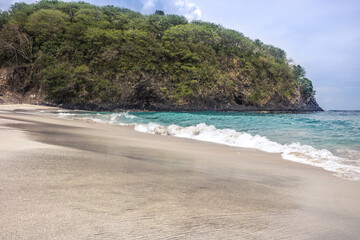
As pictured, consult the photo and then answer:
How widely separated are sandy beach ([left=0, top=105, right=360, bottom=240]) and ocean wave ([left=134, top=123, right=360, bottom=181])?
0.86m

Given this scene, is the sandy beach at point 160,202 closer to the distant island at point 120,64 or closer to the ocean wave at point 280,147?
the ocean wave at point 280,147

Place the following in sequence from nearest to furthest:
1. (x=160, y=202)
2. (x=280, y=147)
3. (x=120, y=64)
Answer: (x=160, y=202)
(x=280, y=147)
(x=120, y=64)

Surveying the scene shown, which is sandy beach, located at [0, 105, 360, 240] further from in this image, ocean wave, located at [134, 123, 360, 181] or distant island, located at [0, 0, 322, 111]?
distant island, located at [0, 0, 322, 111]

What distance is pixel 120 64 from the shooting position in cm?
3212

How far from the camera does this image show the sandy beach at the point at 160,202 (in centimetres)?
138

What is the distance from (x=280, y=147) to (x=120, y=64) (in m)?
30.0

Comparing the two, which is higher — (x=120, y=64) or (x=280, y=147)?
(x=120, y=64)

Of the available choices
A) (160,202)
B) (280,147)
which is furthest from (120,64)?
(160,202)

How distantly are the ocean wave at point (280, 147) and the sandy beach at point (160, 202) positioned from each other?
859 mm

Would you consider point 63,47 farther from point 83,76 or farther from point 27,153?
point 27,153

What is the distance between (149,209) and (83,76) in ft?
103

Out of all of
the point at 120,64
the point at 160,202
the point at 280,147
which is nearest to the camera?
the point at 160,202

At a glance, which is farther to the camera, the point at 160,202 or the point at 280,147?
the point at 280,147

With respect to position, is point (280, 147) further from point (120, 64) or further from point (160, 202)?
point (120, 64)
